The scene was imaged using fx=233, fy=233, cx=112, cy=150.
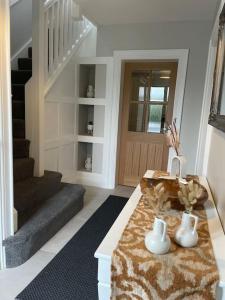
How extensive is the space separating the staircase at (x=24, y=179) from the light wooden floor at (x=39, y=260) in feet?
1.08

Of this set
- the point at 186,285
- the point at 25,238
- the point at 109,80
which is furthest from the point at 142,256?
the point at 109,80

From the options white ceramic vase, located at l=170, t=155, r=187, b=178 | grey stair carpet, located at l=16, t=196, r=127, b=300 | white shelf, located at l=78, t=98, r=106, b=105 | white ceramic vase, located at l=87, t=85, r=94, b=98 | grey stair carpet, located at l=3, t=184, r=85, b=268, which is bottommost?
grey stair carpet, located at l=16, t=196, r=127, b=300

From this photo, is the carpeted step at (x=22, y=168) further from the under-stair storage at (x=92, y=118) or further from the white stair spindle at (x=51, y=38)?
the under-stair storage at (x=92, y=118)

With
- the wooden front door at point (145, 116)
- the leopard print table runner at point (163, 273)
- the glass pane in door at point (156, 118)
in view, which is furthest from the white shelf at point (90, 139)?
the leopard print table runner at point (163, 273)

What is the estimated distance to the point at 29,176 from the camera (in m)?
2.67

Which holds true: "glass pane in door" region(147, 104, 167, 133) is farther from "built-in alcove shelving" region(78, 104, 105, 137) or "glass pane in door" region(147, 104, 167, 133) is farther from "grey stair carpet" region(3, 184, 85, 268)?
"grey stair carpet" region(3, 184, 85, 268)

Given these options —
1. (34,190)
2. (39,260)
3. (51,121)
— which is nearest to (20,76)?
(51,121)

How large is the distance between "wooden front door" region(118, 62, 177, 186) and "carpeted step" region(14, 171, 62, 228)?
1.40 m

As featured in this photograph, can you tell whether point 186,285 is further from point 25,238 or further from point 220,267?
point 25,238

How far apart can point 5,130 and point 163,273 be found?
1371 mm

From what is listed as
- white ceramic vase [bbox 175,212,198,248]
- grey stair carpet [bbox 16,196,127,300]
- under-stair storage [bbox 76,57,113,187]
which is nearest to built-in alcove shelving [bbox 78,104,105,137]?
under-stair storage [bbox 76,57,113,187]

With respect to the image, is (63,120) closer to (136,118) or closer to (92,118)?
(92,118)

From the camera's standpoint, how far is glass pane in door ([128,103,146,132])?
3686 millimetres

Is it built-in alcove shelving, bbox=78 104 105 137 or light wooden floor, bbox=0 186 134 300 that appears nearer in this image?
light wooden floor, bbox=0 186 134 300
